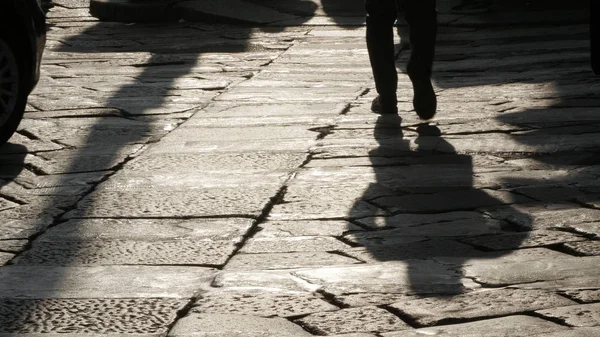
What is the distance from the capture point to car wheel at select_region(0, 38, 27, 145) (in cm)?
640

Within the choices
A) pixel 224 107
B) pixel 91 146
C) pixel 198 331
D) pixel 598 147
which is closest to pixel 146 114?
pixel 224 107

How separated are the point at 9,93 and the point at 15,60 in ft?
0.54

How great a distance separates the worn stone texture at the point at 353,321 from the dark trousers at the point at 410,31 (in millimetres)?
3190

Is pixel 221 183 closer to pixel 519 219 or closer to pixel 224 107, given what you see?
pixel 519 219

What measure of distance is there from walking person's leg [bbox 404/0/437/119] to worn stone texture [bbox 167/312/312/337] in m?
3.27

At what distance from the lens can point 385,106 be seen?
700 cm

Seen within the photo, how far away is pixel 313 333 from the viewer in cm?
347

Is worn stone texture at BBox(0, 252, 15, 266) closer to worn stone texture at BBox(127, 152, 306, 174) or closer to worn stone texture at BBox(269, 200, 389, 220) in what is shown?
worn stone texture at BBox(269, 200, 389, 220)

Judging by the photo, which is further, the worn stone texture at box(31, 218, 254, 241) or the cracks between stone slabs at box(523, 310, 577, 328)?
the worn stone texture at box(31, 218, 254, 241)

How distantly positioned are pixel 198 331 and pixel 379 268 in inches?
32.2

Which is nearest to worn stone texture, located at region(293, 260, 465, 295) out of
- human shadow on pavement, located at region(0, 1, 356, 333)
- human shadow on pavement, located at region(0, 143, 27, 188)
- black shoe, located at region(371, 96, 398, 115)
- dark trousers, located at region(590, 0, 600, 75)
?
human shadow on pavement, located at region(0, 1, 356, 333)

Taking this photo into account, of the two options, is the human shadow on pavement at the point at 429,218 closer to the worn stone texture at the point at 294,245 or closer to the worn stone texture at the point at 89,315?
the worn stone texture at the point at 294,245

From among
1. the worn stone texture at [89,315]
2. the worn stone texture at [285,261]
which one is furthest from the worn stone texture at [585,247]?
the worn stone texture at [89,315]

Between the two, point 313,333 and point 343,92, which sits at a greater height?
point 313,333
